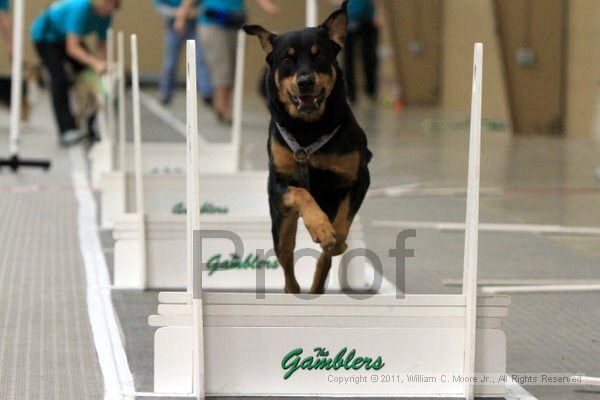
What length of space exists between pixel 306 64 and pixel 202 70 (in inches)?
546

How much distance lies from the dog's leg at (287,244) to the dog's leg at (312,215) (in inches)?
9.5

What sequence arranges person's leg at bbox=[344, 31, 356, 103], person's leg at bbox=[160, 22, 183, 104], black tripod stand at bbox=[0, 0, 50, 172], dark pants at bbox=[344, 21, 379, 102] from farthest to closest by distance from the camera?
dark pants at bbox=[344, 21, 379, 102], person's leg at bbox=[344, 31, 356, 103], person's leg at bbox=[160, 22, 183, 104], black tripod stand at bbox=[0, 0, 50, 172]

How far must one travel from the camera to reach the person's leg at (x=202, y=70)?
18408 millimetres

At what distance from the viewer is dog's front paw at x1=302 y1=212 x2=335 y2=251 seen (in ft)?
16.3

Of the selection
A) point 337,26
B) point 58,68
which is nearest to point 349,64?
point 58,68

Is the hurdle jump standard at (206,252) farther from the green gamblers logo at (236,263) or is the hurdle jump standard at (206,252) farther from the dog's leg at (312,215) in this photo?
the dog's leg at (312,215)

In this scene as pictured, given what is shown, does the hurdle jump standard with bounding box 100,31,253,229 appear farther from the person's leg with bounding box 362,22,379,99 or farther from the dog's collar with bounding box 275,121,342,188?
the person's leg with bounding box 362,22,379,99

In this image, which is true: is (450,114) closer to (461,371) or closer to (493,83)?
(493,83)

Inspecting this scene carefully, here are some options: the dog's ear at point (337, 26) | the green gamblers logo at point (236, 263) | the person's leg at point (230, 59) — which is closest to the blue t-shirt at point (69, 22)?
the person's leg at point (230, 59)

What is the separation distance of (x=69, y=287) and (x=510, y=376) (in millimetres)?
2712

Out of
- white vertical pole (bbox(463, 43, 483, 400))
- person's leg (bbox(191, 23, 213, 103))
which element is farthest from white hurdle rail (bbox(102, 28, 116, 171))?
white vertical pole (bbox(463, 43, 483, 400))

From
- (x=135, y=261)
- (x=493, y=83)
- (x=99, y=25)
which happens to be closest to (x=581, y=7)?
(x=493, y=83)

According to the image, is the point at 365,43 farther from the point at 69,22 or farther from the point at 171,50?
the point at 69,22

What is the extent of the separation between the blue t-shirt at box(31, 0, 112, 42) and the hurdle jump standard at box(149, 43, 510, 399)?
9.28m
